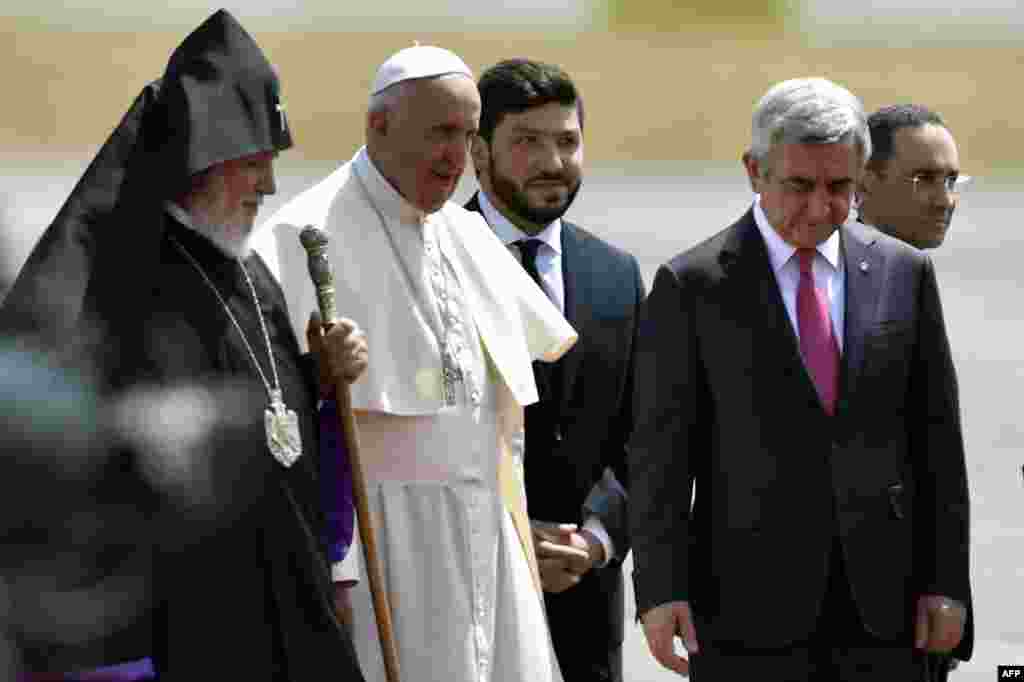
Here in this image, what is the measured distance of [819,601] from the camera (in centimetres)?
595

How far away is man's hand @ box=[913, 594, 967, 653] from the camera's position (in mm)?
6047

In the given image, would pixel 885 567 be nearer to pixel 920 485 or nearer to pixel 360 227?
pixel 920 485

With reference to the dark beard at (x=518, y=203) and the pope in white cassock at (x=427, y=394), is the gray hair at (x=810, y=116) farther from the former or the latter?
the dark beard at (x=518, y=203)

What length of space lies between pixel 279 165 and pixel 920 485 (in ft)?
59.4

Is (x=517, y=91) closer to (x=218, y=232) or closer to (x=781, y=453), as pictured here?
(x=781, y=453)

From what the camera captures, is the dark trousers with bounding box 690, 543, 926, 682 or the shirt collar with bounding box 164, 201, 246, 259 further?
the dark trousers with bounding box 690, 543, 926, 682

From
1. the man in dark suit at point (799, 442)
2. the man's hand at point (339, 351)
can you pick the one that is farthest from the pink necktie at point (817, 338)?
the man's hand at point (339, 351)

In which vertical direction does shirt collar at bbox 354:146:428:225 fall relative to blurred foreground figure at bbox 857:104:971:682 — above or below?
above

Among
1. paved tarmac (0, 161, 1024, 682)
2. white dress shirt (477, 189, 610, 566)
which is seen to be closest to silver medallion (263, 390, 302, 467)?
paved tarmac (0, 161, 1024, 682)

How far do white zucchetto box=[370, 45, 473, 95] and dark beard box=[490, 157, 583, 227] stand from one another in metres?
0.76

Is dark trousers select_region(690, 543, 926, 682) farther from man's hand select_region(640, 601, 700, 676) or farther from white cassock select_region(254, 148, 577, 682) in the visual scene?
white cassock select_region(254, 148, 577, 682)

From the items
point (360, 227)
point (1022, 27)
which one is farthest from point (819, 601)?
point (1022, 27)

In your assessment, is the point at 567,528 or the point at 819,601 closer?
the point at 819,601

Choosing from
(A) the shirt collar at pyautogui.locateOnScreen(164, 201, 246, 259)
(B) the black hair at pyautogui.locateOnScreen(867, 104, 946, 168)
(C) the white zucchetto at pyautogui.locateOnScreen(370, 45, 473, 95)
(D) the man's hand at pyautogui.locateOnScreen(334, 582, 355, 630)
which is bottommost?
(D) the man's hand at pyautogui.locateOnScreen(334, 582, 355, 630)
